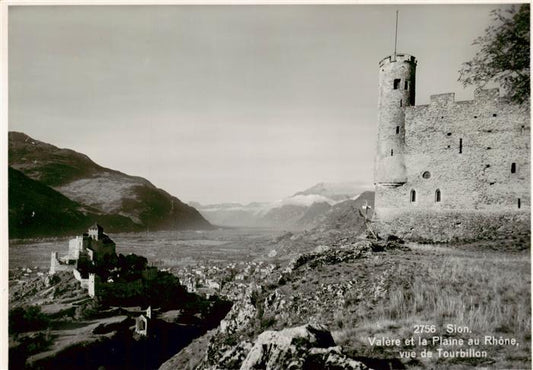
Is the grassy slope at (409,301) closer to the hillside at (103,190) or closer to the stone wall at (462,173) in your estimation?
the stone wall at (462,173)

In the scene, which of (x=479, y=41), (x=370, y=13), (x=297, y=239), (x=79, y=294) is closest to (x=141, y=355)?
(x=79, y=294)

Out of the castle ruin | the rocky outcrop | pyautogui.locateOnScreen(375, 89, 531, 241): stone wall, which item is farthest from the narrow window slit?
the castle ruin

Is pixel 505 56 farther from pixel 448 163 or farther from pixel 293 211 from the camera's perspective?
pixel 293 211

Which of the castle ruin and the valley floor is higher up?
the valley floor

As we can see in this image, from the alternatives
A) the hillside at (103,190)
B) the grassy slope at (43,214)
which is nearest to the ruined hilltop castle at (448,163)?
the hillside at (103,190)

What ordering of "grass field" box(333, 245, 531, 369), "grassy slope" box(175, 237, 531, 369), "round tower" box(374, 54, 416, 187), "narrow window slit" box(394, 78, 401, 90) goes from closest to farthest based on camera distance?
"grass field" box(333, 245, 531, 369)
"grassy slope" box(175, 237, 531, 369)
"round tower" box(374, 54, 416, 187)
"narrow window slit" box(394, 78, 401, 90)

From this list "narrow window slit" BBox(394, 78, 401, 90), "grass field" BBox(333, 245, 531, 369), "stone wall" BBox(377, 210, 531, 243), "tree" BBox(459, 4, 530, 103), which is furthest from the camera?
"narrow window slit" BBox(394, 78, 401, 90)

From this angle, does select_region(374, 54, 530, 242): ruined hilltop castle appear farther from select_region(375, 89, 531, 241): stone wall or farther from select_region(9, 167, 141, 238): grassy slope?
select_region(9, 167, 141, 238): grassy slope

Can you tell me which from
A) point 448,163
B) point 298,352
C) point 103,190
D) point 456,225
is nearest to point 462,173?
point 448,163
